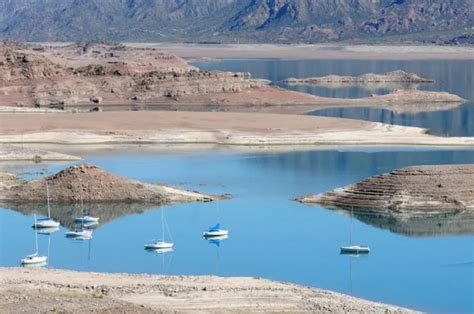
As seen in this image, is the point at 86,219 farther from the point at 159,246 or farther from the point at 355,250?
the point at 355,250

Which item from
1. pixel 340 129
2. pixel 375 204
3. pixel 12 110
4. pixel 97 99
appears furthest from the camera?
pixel 97 99

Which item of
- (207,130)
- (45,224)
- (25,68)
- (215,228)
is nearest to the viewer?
(215,228)

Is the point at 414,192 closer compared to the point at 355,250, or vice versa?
the point at 355,250

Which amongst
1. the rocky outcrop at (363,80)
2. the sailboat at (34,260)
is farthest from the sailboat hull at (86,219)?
the rocky outcrop at (363,80)

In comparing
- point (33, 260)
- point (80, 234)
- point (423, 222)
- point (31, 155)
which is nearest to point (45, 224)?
point (80, 234)

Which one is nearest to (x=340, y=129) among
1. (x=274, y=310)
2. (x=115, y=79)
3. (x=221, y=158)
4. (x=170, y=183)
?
(x=221, y=158)

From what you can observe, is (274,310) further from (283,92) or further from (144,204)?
(283,92)

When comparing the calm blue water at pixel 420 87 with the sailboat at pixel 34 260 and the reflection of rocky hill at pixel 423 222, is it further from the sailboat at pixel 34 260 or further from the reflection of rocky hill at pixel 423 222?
the sailboat at pixel 34 260
